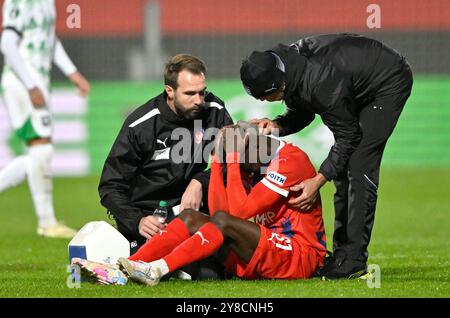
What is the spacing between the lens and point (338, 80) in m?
6.09

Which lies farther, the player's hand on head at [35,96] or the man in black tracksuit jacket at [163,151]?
the player's hand on head at [35,96]

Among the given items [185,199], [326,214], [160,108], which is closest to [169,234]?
[185,199]

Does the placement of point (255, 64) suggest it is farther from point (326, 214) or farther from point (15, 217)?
point (15, 217)

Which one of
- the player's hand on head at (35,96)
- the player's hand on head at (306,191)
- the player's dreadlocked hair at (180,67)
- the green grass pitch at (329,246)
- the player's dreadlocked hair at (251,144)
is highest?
the player's dreadlocked hair at (180,67)

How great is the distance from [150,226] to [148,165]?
587 millimetres

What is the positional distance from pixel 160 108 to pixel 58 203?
274 inches

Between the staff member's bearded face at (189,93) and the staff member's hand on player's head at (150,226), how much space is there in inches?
29.7

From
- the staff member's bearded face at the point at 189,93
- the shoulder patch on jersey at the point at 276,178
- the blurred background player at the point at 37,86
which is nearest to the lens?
the shoulder patch on jersey at the point at 276,178

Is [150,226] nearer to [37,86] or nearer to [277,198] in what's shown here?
[277,198]

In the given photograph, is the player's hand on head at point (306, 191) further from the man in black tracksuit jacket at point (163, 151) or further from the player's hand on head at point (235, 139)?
the man in black tracksuit jacket at point (163, 151)

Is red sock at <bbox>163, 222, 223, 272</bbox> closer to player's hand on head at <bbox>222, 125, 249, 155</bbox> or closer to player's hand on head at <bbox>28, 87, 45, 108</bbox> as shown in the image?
player's hand on head at <bbox>222, 125, 249, 155</bbox>

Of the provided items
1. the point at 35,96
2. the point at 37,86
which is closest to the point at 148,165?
the point at 35,96

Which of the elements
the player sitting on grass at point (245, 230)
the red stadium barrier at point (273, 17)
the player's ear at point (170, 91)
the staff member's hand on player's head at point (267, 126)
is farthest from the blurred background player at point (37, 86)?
the red stadium barrier at point (273, 17)

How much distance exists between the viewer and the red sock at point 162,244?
5.99 metres
